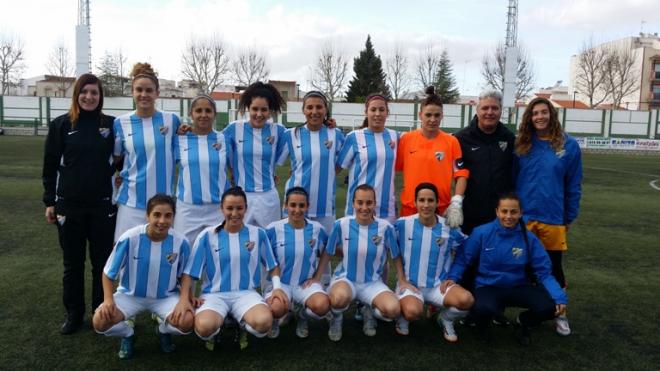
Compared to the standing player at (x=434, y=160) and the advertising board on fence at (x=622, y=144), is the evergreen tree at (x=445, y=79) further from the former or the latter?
the standing player at (x=434, y=160)

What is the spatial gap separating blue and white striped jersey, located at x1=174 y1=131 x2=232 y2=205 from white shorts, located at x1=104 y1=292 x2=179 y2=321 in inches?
29.8

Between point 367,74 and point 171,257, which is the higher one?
point 367,74

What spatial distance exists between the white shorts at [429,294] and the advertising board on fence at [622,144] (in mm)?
26377

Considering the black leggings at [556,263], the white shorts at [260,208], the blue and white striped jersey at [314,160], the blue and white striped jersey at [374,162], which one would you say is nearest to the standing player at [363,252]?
the blue and white striped jersey at [374,162]

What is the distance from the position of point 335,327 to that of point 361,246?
0.61m

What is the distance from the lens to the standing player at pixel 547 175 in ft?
12.1

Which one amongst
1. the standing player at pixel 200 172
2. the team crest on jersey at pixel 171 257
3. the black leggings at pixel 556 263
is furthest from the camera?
the black leggings at pixel 556 263

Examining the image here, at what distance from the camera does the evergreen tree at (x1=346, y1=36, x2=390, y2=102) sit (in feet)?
140

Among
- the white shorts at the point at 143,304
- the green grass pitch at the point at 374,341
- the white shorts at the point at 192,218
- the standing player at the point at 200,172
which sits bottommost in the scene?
the green grass pitch at the point at 374,341

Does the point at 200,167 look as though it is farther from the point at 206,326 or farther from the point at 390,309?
the point at 390,309

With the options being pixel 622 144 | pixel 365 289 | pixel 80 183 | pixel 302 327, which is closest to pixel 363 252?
pixel 365 289

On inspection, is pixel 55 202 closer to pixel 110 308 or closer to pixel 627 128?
pixel 110 308

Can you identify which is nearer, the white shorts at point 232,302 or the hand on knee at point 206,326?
the hand on knee at point 206,326

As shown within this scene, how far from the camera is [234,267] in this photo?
136 inches
